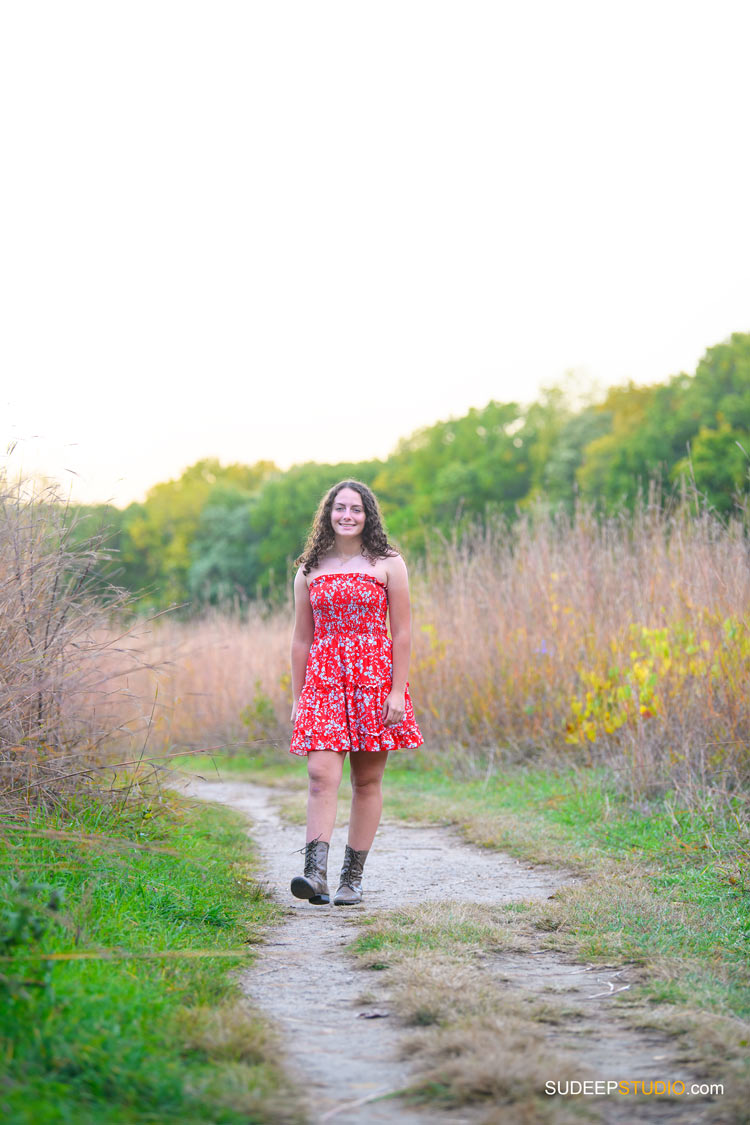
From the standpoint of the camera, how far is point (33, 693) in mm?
4668

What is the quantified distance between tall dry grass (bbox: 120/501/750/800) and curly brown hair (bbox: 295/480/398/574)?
0.94 m

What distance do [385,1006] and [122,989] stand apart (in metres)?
0.76

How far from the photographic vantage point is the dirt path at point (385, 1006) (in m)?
2.34

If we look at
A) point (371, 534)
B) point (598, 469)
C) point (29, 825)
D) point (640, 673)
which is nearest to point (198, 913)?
point (29, 825)

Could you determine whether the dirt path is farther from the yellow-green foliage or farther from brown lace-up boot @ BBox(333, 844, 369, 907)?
the yellow-green foliage

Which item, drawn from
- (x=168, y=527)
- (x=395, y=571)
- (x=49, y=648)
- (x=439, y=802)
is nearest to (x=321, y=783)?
(x=395, y=571)

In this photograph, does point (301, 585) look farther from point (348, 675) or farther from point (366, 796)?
point (366, 796)

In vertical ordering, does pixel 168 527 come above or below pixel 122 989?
above

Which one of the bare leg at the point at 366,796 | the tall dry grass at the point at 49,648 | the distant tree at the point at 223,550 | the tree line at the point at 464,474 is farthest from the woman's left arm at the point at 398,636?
the distant tree at the point at 223,550

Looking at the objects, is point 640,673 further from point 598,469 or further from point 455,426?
point 455,426

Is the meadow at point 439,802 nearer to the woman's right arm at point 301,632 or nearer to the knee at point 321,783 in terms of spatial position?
the knee at point 321,783

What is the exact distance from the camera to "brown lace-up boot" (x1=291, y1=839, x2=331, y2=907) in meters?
4.48

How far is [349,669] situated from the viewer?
490 cm

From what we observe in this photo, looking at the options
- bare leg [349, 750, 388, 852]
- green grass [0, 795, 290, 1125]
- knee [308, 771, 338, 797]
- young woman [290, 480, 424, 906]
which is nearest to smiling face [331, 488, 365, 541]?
young woman [290, 480, 424, 906]
